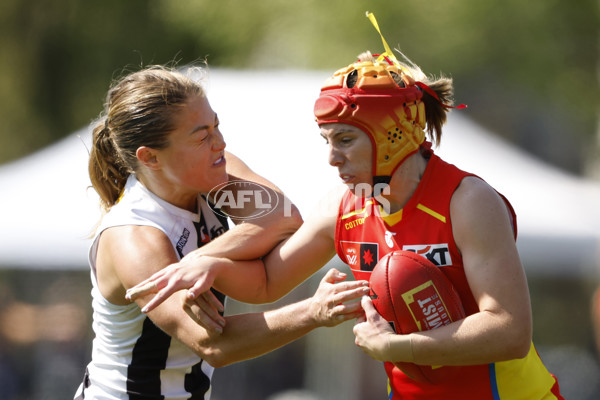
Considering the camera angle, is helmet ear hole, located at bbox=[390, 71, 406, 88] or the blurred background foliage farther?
the blurred background foliage

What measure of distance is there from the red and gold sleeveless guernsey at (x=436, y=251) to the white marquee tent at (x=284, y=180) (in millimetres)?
3465

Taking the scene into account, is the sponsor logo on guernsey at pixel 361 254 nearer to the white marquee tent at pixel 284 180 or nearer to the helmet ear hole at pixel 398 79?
the helmet ear hole at pixel 398 79

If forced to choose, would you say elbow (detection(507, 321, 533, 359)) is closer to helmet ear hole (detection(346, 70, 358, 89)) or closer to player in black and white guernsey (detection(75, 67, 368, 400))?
player in black and white guernsey (detection(75, 67, 368, 400))

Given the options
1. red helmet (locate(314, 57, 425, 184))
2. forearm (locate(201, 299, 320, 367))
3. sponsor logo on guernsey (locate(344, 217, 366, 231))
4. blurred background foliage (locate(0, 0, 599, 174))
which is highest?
blurred background foliage (locate(0, 0, 599, 174))

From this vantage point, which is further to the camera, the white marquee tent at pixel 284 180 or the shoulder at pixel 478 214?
the white marquee tent at pixel 284 180

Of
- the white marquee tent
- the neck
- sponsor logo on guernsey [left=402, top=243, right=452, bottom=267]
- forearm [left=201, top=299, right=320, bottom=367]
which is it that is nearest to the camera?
sponsor logo on guernsey [left=402, top=243, right=452, bottom=267]

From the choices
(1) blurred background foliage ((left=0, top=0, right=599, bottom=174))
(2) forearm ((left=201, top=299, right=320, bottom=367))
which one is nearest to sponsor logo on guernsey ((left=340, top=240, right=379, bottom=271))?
(2) forearm ((left=201, top=299, right=320, bottom=367))

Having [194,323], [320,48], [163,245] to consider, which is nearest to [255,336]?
[194,323]

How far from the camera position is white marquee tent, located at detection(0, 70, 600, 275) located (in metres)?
6.77

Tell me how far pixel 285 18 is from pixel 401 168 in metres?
10.8

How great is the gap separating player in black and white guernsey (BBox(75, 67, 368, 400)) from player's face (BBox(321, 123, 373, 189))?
59 cm

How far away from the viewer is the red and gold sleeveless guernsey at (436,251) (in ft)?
9.18

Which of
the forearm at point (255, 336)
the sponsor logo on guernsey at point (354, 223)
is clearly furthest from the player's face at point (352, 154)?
the forearm at point (255, 336)

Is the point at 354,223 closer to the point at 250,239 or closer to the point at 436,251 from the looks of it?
the point at 436,251
